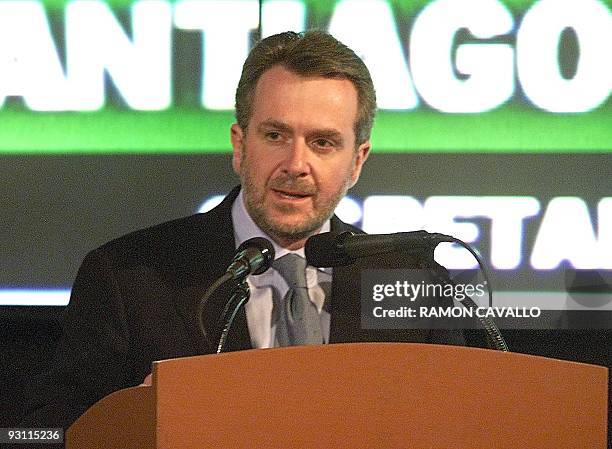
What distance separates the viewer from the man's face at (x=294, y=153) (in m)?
2.14

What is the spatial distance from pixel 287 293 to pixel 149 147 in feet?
2.61

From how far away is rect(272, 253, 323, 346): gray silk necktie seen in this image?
2.12 metres

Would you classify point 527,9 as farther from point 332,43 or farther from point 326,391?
point 326,391

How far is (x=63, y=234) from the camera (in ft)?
9.18

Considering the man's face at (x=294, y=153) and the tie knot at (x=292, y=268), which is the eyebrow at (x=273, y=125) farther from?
the tie knot at (x=292, y=268)

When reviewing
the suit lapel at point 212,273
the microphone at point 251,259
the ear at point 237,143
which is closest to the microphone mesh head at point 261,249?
the microphone at point 251,259

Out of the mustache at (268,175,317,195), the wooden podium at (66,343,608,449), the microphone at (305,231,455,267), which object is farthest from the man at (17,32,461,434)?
the wooden podium at (66,343,608,449)

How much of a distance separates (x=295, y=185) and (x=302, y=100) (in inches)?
6.3

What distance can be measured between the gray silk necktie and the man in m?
0.01

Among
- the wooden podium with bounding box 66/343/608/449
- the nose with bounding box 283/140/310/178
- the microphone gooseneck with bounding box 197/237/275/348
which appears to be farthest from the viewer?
the nose with bounding box 283/140/310/178

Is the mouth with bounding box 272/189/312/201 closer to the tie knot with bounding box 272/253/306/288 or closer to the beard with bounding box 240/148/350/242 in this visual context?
the beard with bounding box 240/148/350/242

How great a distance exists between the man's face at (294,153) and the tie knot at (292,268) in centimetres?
3

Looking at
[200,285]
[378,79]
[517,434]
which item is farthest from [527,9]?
[517,434]

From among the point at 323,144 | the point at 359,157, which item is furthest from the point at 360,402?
the point at 359,157
